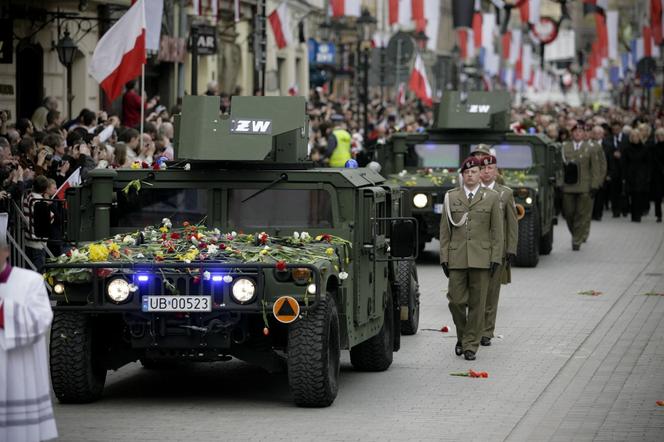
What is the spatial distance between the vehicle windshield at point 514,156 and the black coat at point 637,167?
9384 mm

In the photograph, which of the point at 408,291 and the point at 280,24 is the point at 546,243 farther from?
the point at 280,24

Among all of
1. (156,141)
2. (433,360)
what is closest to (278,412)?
(433,360)

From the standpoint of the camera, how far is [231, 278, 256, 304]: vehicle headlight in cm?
1066

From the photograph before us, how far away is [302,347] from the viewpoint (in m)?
10.7

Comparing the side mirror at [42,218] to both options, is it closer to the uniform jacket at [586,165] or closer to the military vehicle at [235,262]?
the military vehicle at [235,262]

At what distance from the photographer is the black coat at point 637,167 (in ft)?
107

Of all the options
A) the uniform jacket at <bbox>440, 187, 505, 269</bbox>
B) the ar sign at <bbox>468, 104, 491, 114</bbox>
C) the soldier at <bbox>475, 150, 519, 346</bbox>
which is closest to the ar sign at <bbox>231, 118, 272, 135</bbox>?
the uniform jacket at <bbox>440, 187, 505, 269</bbox>

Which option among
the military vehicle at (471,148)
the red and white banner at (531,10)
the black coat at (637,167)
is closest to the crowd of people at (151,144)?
the black coat at (637,167)

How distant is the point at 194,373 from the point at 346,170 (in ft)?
6.33

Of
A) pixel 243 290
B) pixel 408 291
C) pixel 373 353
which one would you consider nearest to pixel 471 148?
pixel 408 291

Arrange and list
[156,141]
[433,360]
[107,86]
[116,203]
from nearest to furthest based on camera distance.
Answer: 1. [116,203]
2. [433,360]
3. [107,86]
4. [156,141]

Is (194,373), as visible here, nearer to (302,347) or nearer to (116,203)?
(116,203)

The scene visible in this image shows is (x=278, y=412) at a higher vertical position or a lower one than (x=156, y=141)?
lower

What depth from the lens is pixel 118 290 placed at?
10742mm
